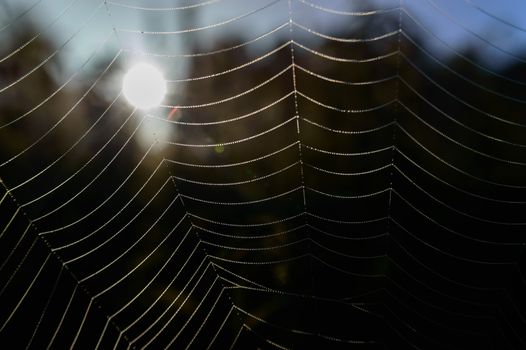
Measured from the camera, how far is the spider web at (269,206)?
2.97 m

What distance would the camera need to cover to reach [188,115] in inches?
202

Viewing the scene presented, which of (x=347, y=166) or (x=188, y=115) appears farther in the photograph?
(x=188, y=115)

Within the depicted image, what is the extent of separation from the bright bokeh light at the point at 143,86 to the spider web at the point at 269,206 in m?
0.11

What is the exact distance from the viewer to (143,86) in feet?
9.86

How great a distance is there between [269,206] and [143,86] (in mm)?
1661

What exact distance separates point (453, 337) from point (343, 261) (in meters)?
0.92

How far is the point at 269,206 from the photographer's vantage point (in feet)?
13.8

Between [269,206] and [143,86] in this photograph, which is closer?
[143,86]

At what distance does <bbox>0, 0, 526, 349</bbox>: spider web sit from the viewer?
2.97 meters

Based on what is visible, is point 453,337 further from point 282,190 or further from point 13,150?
point 13,150

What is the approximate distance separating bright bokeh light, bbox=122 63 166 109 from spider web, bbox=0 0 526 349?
11 centimetres

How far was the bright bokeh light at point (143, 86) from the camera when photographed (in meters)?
2.97

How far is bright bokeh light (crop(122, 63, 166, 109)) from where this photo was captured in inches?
117

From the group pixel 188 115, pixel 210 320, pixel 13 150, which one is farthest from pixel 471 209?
pixel 13 150
